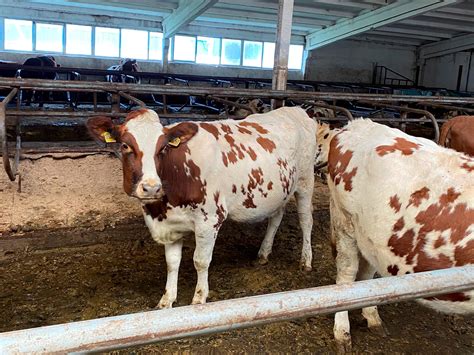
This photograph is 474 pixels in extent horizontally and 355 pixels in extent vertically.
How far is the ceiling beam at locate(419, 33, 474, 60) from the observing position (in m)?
17.1

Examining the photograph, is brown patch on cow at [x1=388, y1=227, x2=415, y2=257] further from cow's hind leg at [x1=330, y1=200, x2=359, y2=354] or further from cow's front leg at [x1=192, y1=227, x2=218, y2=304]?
cow's front leg at [x1=192, y1=227, x2=218, y2=304]

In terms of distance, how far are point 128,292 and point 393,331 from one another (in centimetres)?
187

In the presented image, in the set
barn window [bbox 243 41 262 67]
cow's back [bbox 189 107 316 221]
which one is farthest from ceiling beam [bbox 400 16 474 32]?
cow's back [bbox 189 107 316 221]

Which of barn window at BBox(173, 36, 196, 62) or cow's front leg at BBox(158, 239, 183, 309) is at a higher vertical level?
barn window at BBox(173, 36, 196, 62)

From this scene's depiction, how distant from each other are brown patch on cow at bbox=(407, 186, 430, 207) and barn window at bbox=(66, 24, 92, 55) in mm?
15486

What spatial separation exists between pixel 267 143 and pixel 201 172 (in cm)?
81

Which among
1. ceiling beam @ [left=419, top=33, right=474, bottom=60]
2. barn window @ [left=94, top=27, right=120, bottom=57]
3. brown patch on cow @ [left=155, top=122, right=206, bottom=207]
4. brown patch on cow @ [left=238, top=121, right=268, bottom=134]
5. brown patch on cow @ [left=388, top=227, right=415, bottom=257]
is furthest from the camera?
ceiling beam @ [left=419, top=33, right=474, bottom=60]

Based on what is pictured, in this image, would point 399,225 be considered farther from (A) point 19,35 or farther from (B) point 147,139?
(A) point 19,35

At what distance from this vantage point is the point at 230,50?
58.4ft

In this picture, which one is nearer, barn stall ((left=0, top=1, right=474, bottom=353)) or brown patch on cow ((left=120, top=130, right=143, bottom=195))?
brown patch on cow ((left=120, top=130, right=143, bottom=195))

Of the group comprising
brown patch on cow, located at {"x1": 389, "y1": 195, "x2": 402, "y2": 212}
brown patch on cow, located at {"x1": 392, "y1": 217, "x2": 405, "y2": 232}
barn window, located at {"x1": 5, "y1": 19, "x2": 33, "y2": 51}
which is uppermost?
barn window, located at {"x1": 5, "y1": 19, "x2": 33, "y2": 51}

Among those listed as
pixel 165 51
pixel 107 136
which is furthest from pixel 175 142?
pixel 165 51

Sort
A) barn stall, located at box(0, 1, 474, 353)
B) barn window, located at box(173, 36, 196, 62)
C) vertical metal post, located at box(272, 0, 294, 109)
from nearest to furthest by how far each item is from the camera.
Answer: barn stall, located at box(0, 1, 474, 353) → vertical metal post, located at box(272, 0, 294, 109) → barn window, located at box(173, 36, 196, 62)

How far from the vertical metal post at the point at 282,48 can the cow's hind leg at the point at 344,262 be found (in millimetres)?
3585
